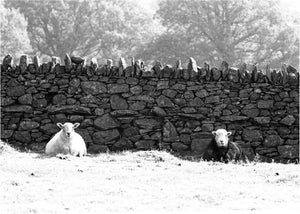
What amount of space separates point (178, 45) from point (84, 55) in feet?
30.1

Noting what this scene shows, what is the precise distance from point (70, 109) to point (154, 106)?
2.02m

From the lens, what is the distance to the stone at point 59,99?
1399cm

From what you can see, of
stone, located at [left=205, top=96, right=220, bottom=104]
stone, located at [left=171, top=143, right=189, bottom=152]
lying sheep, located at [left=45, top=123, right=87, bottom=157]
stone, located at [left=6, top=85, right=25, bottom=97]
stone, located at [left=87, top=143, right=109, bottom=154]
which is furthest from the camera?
stone, located at [left=6, top=85, right=25, bottom=97]

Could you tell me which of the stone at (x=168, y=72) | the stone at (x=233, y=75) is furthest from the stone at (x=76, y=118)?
the stone at (x=233, y=75)


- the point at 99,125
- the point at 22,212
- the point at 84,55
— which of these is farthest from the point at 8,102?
the point at 84,55

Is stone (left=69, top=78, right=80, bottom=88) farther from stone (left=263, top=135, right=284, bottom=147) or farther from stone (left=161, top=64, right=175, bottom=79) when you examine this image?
stone (left=263, top=135, right=284, bottom=147)

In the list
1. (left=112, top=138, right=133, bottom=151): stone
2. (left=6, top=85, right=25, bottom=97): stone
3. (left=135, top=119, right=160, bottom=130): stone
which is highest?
(left=6, top=85, right=25, bottom=97): stone

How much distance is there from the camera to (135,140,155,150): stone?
1379 centimetres

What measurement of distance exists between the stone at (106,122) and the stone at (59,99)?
945 millimetres

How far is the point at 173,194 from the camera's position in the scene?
775 centimetres

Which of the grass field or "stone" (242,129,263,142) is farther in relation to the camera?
"stone" (242,129,263,142)

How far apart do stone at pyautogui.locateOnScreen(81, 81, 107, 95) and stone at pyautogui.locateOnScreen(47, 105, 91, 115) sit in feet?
1.41

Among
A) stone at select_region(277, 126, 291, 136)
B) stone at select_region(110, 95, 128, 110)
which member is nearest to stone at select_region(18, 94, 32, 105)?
stone at select_region(110, 95, 128, 110)

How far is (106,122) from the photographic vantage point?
1382 centimetres
